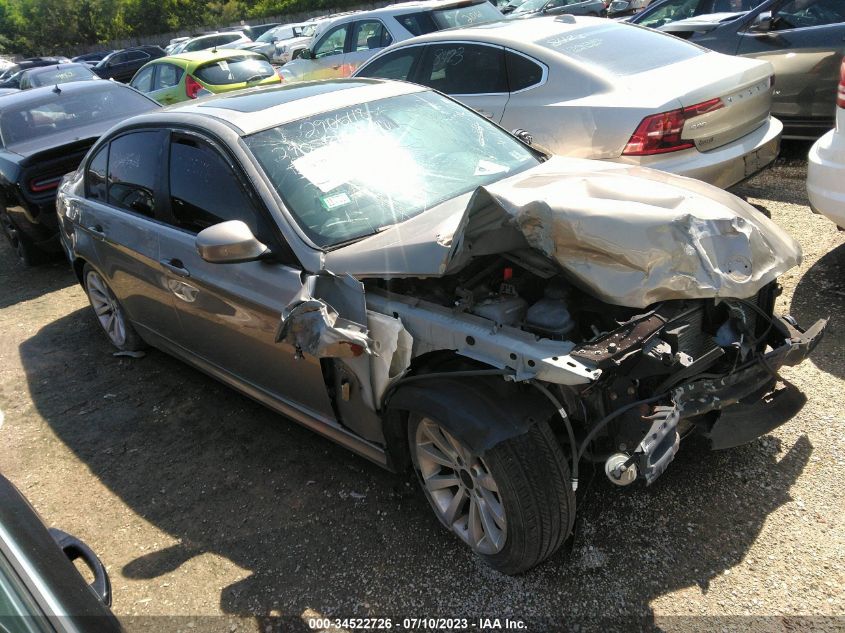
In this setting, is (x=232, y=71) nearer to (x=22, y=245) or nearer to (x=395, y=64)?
(x=22, y=245)

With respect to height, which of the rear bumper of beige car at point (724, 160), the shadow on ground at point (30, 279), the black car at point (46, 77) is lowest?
the shadow on ground at point (30, 279)

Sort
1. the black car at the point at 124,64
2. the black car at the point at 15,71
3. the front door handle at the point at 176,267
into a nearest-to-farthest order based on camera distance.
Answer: the front door handle at the point at 176,267, the black car at the point at 15,71, the black car at the point at 124,64

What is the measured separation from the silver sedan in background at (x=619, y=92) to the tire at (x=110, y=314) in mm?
3227

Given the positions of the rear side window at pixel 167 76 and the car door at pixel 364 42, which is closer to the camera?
the car door at pixel 364 42

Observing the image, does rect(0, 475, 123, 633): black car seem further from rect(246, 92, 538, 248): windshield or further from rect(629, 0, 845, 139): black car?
rect(629, 0, 845, 139): black car

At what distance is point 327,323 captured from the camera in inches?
107

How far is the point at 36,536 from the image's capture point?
5.60 ft

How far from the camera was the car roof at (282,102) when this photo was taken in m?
3.61

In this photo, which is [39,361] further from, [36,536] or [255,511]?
[36,536]

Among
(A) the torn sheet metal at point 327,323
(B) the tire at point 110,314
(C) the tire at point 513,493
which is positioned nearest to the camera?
(C) the tire at point 513,493

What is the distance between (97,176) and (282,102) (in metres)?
1.76

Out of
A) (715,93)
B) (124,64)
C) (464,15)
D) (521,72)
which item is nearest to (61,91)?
(464,15)

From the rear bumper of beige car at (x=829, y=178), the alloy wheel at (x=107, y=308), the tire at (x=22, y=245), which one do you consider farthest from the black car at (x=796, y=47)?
the tire at (x=22, y=245)

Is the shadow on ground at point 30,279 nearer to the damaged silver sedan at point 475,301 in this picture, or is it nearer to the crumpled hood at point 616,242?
the damaged silver sedan at point 475,301
